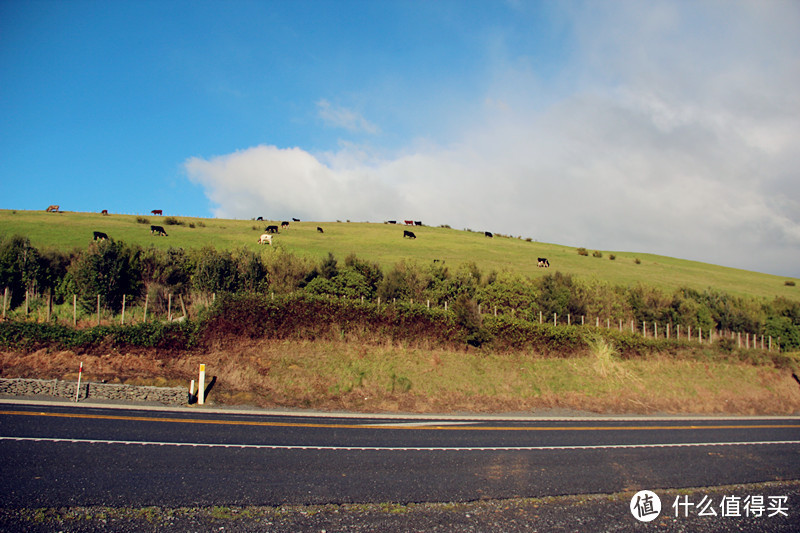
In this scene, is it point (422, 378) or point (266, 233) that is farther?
point (266, 233)

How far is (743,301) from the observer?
53188 millimetres

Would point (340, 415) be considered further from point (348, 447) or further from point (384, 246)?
point (384, 246)

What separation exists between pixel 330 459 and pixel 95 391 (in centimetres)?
1168

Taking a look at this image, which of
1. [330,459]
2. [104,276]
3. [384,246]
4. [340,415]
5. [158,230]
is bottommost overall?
[340,415]

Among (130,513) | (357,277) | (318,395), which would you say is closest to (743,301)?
(357,277)

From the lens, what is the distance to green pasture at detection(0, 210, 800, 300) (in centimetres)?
5422

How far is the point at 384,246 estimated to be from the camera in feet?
221

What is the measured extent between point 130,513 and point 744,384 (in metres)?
33.4

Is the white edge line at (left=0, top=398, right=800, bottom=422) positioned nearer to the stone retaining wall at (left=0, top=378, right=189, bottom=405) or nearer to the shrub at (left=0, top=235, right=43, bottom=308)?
the stone retaining wall at (left=0, top=378, right=189, bottom=405)

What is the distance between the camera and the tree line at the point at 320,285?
32438mm

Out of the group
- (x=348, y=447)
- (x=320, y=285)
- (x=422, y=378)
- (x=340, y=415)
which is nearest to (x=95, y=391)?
(x=340, y=415)

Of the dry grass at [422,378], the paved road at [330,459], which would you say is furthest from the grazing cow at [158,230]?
the paved road at [330,459]

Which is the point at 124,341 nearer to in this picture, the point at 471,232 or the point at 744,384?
the point at 744,384

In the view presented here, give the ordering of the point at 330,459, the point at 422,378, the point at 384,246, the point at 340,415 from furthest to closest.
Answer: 1. the point at 384,246
2. the point at 422,378
3. the point at 340,415
4. the point at 330,459
